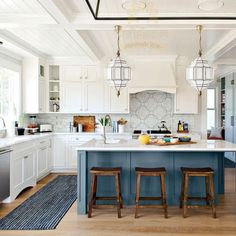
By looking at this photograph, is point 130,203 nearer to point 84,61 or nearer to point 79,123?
point 79,123

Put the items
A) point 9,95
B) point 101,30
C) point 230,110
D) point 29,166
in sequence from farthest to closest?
point 230,110 < point 9,95 < point 29,166 < point 101,30

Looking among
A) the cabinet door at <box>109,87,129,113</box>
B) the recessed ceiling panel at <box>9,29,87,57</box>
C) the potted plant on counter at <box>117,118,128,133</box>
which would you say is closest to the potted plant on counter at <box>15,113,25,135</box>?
the recessed ceiling panel at <box>9,29,87,57</box>

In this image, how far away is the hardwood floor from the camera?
11.0 ft

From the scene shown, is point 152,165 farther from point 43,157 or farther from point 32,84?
point 32,84

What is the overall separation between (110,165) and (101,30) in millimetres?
2066

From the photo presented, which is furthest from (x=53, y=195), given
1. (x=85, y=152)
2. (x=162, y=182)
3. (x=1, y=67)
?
(x=1, y=67)

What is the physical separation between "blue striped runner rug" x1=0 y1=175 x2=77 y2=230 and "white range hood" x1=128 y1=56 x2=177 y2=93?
268 centimetres

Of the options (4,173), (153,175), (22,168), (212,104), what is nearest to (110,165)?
(153,175)

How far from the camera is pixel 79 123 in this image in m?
7.14

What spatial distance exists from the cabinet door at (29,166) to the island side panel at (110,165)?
1.47 meters

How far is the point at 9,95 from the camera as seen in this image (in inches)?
243

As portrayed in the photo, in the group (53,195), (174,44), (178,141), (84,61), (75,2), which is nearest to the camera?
(75,2)

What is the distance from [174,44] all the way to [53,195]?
357 centimetres

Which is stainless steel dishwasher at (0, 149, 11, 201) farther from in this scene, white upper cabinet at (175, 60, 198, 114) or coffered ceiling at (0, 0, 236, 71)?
white upper cabinet at (175, 60, 198, 114)
